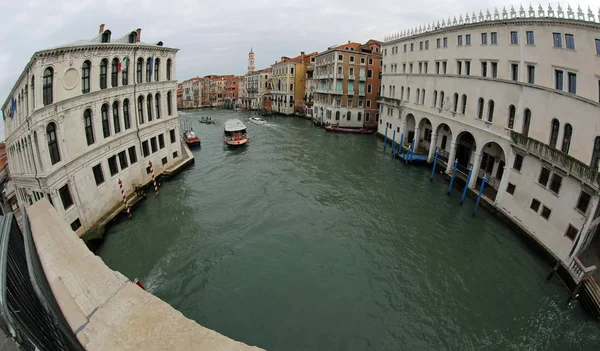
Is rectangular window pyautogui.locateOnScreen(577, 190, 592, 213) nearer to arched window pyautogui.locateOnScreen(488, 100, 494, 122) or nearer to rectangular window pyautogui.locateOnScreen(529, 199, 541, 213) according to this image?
rectangular window pyautogui.locateOnScreen(529, 199, 541, 213)

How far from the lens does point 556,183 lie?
13344 mm

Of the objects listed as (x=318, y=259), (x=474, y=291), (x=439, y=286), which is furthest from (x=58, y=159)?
(x=474, y=291)

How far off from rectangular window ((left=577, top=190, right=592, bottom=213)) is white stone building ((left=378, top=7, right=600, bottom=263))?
0.03m

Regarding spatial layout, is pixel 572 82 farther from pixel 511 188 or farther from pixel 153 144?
pixel 153 144

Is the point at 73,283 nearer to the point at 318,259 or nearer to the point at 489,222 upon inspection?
the point at 318,259

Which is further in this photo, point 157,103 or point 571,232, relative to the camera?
point 157,103

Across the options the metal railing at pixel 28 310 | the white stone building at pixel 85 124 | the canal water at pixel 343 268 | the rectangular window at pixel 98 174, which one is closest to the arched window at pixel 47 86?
the white stone building at pixel 85 124

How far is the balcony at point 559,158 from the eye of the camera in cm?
1126

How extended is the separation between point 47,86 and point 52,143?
7.14 ft

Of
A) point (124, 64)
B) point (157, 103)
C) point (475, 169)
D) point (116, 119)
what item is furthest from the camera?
point (157, 103)

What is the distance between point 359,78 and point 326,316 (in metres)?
39.2

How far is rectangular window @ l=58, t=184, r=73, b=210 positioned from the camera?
12.5m

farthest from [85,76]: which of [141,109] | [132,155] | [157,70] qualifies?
[157,70]

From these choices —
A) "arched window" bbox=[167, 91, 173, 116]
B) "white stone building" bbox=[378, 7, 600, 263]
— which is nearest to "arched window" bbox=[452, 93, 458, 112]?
"white stone building" bbox=[378, 7, 600, 263]
